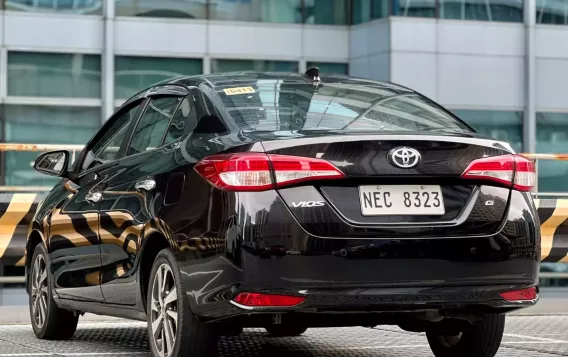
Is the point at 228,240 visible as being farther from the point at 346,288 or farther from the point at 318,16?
the point at 318,16

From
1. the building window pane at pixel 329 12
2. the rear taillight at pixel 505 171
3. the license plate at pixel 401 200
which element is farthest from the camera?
the building window pane at pixel 329 12

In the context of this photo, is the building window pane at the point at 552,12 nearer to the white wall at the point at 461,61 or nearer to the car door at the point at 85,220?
the white wall at the point at 461,61

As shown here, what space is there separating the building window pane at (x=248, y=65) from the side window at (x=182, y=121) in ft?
84.4

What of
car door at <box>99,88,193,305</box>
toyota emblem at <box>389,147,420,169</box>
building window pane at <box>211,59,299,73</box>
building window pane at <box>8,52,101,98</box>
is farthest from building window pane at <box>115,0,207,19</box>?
toyota emblem at <box>389,147,420,169</box>

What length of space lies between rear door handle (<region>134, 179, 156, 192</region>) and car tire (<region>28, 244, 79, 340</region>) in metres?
1.72

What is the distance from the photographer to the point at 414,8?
31562mm

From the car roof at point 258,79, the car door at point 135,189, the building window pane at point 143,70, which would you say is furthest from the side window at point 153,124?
the building window pane at point 143,70

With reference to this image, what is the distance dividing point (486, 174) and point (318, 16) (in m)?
27.7

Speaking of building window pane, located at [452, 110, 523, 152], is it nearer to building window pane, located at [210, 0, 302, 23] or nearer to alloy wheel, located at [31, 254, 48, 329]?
building window pane, located at [210, 0, 302, 23]

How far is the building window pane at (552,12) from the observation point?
108 feet

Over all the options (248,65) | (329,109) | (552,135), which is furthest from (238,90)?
(552,135)

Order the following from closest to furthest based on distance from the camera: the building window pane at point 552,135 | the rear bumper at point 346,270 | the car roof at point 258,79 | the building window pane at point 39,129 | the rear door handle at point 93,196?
1. the rear bumper at point 346,270
2. the car roof at point 258,79
3. the rear door handle at point 93,196
4. the building window pane at point 39,129
5. the building window pane at point 552,135

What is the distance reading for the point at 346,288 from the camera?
5957mm

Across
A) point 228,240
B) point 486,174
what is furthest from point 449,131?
point 228,240
